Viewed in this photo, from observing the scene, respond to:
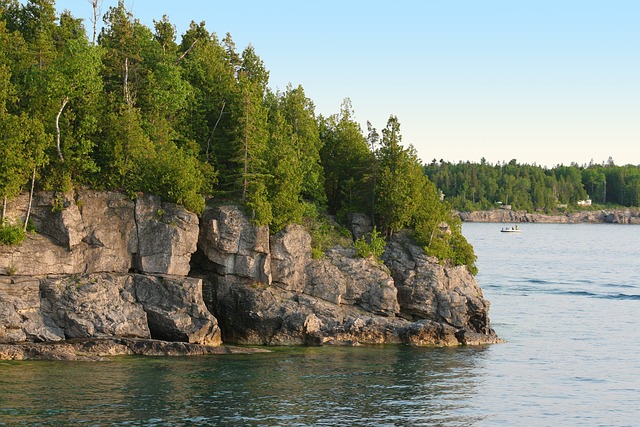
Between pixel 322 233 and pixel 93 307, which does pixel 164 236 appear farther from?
pixel 322 233

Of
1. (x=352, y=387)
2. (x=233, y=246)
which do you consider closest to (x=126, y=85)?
(x=233, y=246)

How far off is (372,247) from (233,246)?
40.6 ft

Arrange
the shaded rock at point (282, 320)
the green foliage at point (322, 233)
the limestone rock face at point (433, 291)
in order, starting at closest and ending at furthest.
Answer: the shaded rock at point (282, 320) → the green foliage at point (322, 233) → the limestone rock face at point (433, 291)

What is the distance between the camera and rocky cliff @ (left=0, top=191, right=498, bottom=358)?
52875 millimetres

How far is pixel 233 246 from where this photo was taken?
5928 cm

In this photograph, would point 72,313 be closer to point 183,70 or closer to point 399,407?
point 399,407

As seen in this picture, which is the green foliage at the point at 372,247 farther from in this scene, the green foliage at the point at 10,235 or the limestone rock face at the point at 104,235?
the green foliage at the point at 10,235

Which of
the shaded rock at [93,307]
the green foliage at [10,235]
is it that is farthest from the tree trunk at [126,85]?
the shaded rock at [93,307]

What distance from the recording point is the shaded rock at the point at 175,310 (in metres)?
55.3

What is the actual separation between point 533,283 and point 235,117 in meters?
57.2

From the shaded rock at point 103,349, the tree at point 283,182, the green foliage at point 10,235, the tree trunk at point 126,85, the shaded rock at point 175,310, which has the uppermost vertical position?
the tree trunk at point 126,85

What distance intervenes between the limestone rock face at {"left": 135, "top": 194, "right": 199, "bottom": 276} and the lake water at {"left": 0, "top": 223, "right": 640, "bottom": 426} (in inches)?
306

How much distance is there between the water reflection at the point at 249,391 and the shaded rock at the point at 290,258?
21.2ft

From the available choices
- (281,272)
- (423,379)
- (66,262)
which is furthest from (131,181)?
(423,379)
